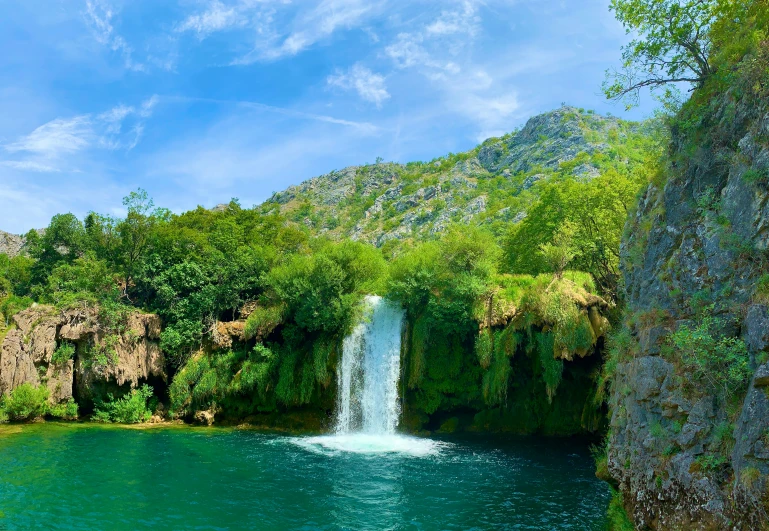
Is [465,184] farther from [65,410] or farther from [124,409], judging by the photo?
[65,410]

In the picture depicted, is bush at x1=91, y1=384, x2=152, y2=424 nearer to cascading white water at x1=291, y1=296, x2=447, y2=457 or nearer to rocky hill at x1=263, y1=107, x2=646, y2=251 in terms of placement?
cascading white water at x1=291, y1=296, x2=447, y2=457

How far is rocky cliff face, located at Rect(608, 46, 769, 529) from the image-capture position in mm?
9219

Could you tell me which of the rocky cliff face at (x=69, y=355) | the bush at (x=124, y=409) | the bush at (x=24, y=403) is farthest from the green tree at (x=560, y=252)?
the bush at (x=24, y=403)

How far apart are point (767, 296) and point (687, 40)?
9281mm

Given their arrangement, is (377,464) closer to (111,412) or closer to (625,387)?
(625,387)

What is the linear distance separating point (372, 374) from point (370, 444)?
519 centimetres

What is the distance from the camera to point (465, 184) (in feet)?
335

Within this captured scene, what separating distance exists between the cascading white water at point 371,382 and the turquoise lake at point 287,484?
233cm

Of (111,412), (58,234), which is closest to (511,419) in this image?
(111,412)

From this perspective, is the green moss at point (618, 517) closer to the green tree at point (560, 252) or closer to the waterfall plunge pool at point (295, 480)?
the waterfall plunge pool at point (295, 480)

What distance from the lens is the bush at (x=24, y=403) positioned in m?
28.5

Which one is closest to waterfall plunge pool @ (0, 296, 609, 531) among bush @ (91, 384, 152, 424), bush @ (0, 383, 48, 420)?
bush @ (0, 383, 48, 420)

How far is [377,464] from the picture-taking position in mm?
21688

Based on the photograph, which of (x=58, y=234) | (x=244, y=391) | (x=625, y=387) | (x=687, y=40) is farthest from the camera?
(x=58, y=234)
